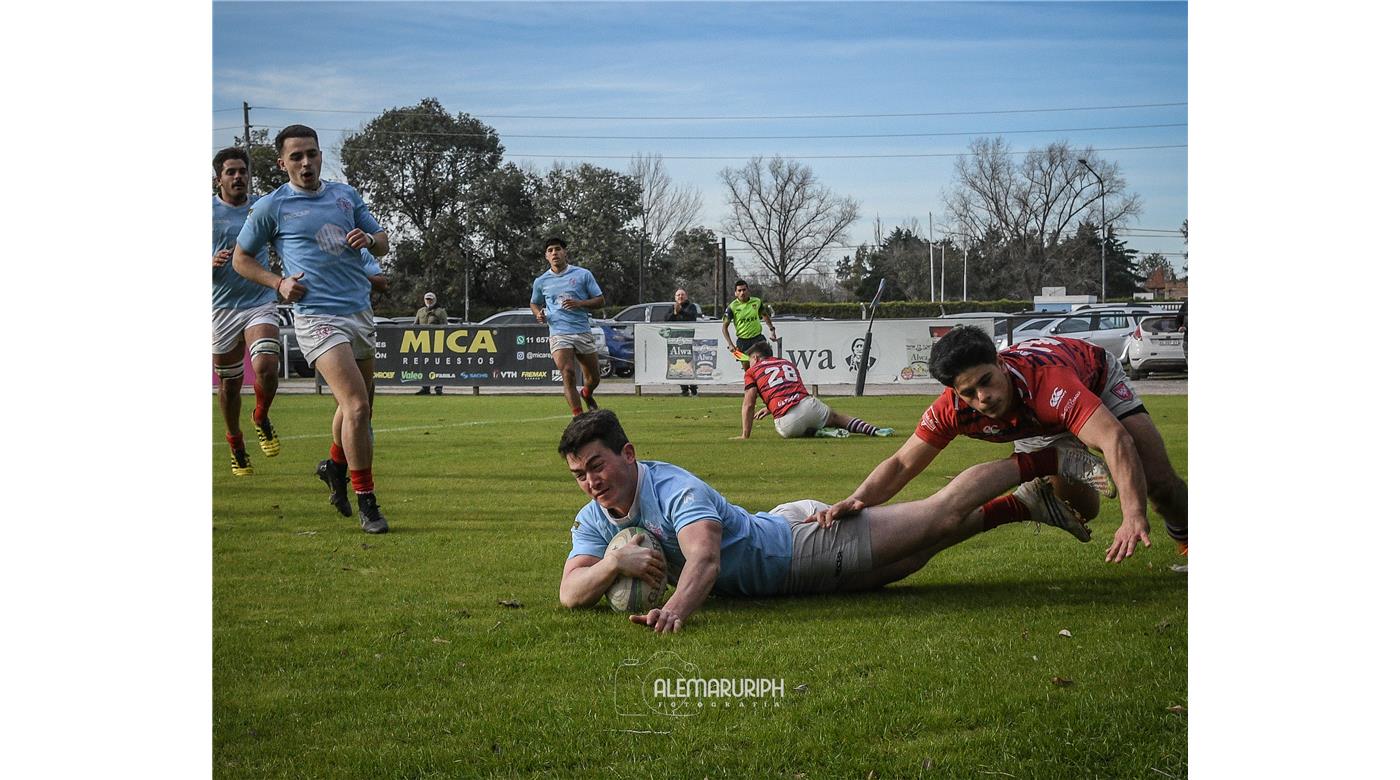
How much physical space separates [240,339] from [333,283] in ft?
2.17

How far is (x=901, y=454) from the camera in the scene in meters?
4.43

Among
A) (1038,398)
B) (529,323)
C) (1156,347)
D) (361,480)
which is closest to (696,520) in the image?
(1038,398)

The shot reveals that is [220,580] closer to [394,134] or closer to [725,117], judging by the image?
[394,134]

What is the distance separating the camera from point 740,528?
13.9 feet

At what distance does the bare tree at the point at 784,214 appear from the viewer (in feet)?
14.7

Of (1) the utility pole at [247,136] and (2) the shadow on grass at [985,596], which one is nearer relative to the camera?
(2) the shadow on grass at [985,596]

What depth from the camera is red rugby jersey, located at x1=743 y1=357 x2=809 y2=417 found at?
6840 millimetres

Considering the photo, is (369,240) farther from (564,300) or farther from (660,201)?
(660,201)

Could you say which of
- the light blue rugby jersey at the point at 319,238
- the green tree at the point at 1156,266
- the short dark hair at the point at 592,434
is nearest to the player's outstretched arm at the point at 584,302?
the short dark hair at the point at 592,434

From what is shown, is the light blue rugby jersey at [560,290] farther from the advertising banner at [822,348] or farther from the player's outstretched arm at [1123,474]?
the player's outstretched arm at [1123,474]

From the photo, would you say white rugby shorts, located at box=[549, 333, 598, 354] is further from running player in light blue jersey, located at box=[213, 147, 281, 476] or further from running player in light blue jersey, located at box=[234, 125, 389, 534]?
running player in light blue jersey, located at box=[213, 147, 281, 476]

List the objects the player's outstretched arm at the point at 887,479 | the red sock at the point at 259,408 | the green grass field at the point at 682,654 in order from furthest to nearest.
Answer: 1. the red sock at the point at 259,408
2. the player's outstretched arm at the point at 887,479
3. the green grass field at the point at 682,654

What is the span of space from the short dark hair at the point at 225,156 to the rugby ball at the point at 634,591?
2171 mm

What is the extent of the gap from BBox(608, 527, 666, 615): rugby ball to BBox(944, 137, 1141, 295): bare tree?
1.63m
